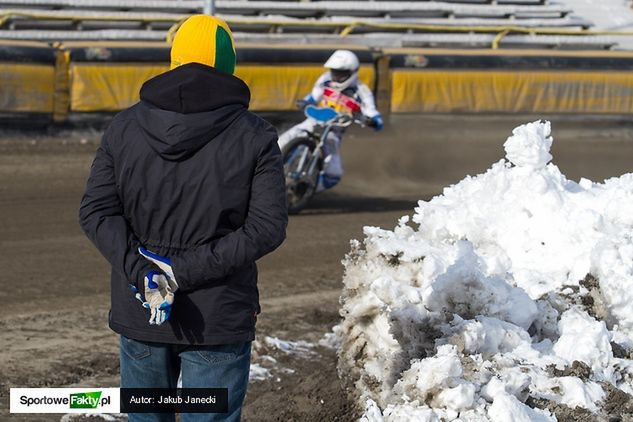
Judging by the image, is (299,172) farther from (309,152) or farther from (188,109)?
(188,109)

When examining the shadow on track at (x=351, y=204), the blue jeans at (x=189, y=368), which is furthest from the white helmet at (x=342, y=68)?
the blue jeans at (x=189, y=368)

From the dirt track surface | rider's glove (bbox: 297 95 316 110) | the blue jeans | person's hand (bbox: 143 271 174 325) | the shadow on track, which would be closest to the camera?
person's hand (bbox: 143 271 174 325)

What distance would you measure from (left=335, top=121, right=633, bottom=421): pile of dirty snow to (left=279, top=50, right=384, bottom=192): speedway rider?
5.68 meters

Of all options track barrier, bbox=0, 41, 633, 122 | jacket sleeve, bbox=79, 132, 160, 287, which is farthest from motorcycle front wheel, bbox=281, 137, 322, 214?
jacket sleeve, bbox=79, 132, 160, 287

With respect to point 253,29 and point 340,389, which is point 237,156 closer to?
point 340,389

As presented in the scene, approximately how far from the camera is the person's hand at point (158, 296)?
10.9 ft

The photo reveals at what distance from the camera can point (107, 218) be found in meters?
3.48

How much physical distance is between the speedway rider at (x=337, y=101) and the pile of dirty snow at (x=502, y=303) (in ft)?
18.6

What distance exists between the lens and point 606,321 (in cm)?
534

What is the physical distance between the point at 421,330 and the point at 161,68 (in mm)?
11139

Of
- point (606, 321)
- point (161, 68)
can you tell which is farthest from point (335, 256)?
point (161, 68)

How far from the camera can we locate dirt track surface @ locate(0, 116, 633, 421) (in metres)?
6.32

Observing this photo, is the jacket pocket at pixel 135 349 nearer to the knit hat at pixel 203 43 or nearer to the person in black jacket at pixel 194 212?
the person in black jacket at pixel 194 212

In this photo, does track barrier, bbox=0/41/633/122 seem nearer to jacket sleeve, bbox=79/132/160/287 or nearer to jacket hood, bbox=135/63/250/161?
jacket sleeve, bbox=79/132/160/287
